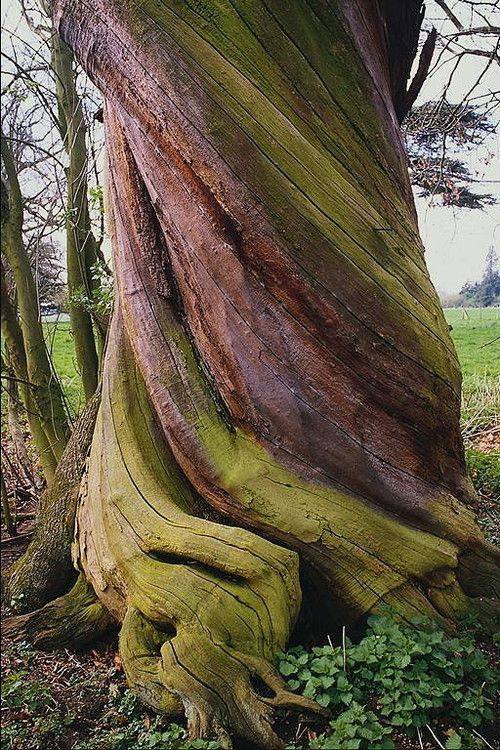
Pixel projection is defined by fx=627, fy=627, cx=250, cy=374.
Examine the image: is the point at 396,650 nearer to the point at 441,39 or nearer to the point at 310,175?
the point at 310,175

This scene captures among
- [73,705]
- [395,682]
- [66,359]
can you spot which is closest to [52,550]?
[73,705]

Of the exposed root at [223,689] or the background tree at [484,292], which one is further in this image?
the background tree at [484,292]

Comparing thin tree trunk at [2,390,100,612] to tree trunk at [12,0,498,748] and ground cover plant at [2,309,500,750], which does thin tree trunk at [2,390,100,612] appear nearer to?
tree trunk at [12,0,498,748]

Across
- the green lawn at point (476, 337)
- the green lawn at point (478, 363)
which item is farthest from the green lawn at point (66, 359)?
the green lawn at point (476, 337)

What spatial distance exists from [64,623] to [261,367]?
1.67 meters

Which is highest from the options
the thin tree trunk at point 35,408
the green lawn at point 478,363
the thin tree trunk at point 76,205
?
the thin tree trunk at point 76,205

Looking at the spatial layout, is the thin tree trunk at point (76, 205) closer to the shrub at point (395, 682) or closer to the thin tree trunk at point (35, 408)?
the thin tree trunk at point (35, 408)

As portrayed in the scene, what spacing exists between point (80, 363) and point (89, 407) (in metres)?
1.97

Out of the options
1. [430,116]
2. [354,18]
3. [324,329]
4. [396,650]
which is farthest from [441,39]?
[396,650]

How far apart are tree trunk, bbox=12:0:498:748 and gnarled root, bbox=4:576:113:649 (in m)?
0.14

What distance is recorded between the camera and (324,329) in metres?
2.96

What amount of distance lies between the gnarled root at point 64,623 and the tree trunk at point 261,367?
0.14m

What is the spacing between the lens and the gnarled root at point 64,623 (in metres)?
3.12

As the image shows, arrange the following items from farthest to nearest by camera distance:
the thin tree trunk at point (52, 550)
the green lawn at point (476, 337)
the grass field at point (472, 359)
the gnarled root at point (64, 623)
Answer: the green lawn at point (476, 337) < the grass field at point (472, 359) < the thin tree trunk at point (52, 550) < the gnarled root at point (64, 623)
